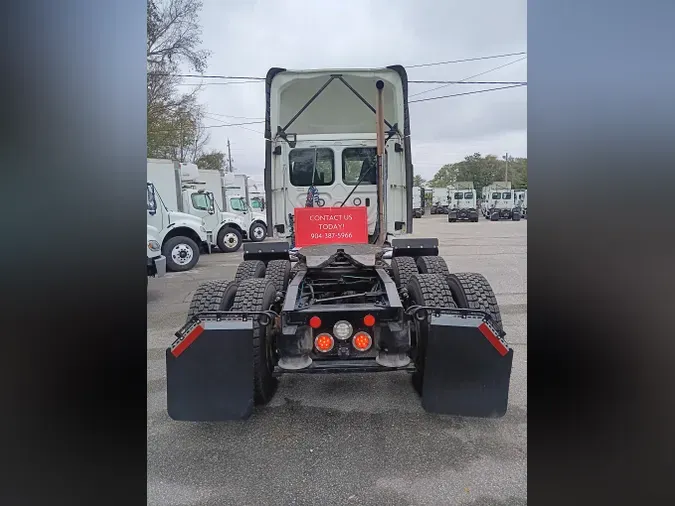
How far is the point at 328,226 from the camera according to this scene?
4.26 m

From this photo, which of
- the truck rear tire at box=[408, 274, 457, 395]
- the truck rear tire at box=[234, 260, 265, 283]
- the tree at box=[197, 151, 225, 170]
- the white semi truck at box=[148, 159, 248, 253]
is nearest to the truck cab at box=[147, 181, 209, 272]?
the white semi truck at box=[148, 159, 248, 253]

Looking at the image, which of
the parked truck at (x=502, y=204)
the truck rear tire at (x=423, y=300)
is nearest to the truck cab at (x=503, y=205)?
the parked truck at (x=502, y=204)

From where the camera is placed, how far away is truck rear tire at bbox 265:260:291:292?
4127mm

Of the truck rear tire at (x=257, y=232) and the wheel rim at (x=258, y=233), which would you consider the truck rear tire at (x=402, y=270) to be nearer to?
the truck rear tire at (x=257, y=232)

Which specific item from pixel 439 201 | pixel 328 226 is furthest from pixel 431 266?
pixel 439 201

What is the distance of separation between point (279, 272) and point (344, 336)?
1.66 meters

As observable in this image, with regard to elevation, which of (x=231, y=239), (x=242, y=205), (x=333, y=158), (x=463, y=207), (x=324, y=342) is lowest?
(x=324, y=342)

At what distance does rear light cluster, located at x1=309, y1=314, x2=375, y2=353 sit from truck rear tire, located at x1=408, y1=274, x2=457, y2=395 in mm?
340

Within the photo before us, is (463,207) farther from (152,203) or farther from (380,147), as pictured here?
(380,147)

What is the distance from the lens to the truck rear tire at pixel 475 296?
3021 millimetres

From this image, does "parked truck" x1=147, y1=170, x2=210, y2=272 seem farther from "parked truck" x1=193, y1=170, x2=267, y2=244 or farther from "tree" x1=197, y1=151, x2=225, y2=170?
"tree" x1=197, y1=151, x2=225, y2=170
